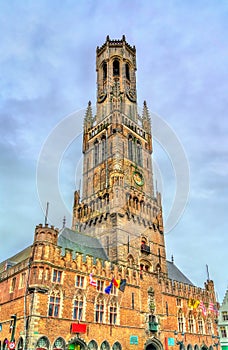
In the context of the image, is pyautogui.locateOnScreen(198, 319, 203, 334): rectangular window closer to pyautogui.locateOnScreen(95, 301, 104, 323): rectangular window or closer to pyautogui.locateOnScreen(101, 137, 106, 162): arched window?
pyautogui.locateOnScreen(95, 301, 104, 323): rectangular window

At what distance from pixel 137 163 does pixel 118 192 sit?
988 cm

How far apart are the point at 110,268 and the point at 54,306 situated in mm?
9122

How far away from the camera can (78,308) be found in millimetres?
32812

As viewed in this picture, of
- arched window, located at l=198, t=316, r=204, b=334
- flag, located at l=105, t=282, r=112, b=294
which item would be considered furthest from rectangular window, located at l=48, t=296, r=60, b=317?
arched window, located at l=198, t=316, r=204, b=334

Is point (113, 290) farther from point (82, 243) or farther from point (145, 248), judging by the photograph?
point (145, 248)

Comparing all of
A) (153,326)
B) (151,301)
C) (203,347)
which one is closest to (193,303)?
(203,347)

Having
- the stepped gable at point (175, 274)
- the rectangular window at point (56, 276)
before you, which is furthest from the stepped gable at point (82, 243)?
the stepped gable at point (175, 274)

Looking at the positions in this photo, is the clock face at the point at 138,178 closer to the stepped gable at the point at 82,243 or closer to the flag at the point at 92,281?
the stepped gable at the point at 82,243

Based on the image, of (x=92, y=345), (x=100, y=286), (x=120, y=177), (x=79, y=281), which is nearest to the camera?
(x=92, y=345)

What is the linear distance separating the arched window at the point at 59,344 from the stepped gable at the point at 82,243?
11194 millimetres

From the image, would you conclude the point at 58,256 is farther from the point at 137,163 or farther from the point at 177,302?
the point at 137,163

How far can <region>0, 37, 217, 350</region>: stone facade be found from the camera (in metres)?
31.2

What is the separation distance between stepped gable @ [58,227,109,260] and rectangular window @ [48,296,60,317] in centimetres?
832

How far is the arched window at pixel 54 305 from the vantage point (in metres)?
30.5
